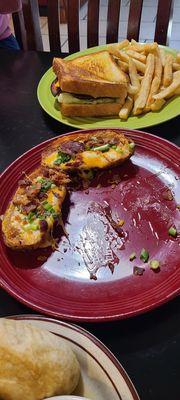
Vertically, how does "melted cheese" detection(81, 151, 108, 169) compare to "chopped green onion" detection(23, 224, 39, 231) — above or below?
above

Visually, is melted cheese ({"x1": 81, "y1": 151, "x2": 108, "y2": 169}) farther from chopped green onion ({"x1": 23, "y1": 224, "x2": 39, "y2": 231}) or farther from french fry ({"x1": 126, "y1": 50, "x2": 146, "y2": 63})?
french fry ({"x1": 126, "y1": 50, "x2": 146, "y2": 63})

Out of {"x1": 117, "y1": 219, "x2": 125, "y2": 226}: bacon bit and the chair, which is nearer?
{"x1": 117, "y1": 219, "x2": 125, "y2": 226}: bacon bit

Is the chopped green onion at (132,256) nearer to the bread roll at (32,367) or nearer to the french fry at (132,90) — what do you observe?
the bread roll at (32,367)

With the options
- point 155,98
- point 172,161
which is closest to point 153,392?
point 172,161

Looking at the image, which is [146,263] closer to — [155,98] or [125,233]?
[125,233]

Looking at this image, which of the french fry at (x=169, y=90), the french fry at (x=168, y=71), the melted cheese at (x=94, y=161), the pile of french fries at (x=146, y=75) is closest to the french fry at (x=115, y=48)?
the pile of french fries at (x=146, y=75)

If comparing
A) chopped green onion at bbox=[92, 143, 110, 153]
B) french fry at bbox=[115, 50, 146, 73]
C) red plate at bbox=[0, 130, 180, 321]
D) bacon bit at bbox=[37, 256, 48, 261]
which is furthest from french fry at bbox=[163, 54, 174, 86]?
bacon bit at bbox=[37, 256, 48, 261]
